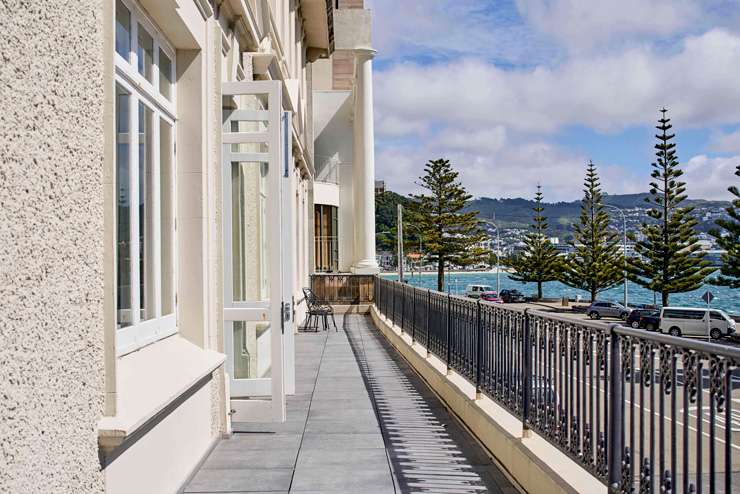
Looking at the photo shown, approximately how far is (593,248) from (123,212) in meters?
66.8

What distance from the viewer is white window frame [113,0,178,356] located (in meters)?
4.65

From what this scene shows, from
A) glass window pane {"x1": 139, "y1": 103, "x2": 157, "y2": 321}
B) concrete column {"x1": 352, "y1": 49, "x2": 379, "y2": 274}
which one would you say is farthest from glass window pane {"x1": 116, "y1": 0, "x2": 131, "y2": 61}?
concrete column {"x1": 352, "y1": 49, "x2": 379, "y2": 274}

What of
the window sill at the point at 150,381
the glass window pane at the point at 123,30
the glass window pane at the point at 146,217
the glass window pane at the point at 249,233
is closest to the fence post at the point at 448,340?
the glass window pane at the point at 249,233

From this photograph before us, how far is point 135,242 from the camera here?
4863 mm

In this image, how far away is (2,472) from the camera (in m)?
2.51

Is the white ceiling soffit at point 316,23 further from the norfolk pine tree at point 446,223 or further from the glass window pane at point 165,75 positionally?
the norfolk pine tree at point 446,223

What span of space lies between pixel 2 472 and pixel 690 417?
2479 mm

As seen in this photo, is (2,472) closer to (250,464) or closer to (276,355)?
(250,464)

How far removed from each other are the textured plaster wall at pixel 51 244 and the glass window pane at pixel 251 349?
3917 millimetres

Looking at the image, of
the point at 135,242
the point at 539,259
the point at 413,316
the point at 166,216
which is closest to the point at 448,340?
the point at 413,316

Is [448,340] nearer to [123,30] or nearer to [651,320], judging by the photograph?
[123,30]

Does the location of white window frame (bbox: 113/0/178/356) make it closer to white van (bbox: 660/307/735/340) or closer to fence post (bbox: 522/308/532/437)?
fence post (bbox: 522/308/532/437)

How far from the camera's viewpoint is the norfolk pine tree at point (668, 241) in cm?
5194

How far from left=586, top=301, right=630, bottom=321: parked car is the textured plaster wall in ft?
166
